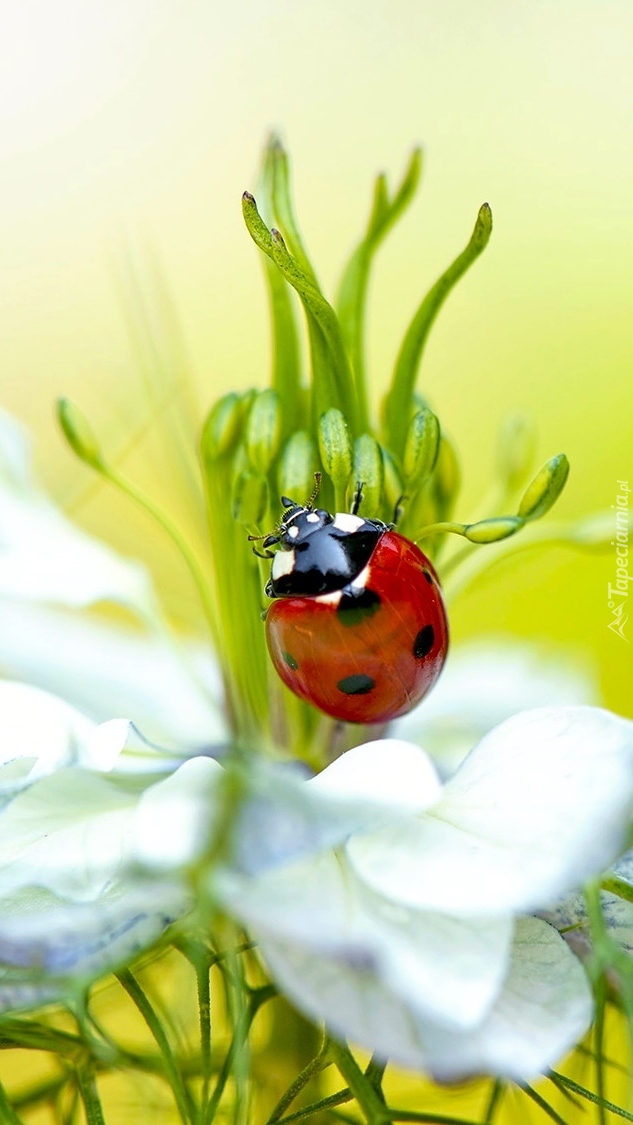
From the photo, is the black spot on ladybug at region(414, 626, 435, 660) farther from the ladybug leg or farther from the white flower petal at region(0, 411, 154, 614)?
the white flower petal at region(0, 411, 154, 614)

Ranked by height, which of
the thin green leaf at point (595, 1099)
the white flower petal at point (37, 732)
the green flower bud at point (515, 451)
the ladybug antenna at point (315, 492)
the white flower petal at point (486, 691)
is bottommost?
the white flower petal at point (486, 691)

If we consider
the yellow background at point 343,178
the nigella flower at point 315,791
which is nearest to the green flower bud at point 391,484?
the nigella flower at point 315,791

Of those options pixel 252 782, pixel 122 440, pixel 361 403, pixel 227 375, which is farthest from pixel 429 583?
pixel 227 375

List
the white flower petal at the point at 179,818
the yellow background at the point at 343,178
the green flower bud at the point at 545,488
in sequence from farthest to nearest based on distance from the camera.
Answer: the yellow background at the point at 343,178
the green flower bud at the point at 545,488
the white flower petal at the point at 179,818

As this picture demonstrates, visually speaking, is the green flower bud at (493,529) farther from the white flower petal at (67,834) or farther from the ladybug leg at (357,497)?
the white flower petal at (67,834)

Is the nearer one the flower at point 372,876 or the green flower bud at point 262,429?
the flower at point 372,876

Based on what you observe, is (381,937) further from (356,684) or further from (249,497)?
(249,497)

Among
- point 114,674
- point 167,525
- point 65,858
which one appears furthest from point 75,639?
point 65,858
